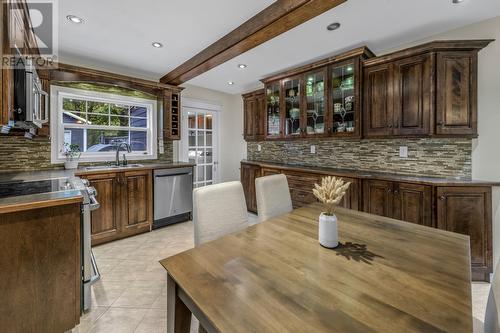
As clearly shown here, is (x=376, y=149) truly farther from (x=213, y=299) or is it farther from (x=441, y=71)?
(x=213, y=299)

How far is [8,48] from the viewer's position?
4.81 feet

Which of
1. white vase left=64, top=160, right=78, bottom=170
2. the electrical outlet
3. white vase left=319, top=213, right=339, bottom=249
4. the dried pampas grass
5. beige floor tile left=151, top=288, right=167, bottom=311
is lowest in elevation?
beige floor tile left=151, top=288, right=167, bottom=311

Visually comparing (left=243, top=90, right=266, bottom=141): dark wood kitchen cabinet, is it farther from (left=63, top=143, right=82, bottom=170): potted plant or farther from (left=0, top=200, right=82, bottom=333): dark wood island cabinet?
(left=0, top=200, right=82, bottom=333): dark wood island cabinet

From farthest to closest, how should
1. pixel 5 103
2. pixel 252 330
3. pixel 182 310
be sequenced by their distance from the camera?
pixel 5 103 → pixel 182 310 → pixel 252 330

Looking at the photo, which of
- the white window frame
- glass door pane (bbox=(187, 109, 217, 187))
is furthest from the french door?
the white window frame

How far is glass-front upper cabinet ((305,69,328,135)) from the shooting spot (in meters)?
3.39

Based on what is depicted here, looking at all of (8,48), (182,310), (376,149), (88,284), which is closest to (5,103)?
(8,48)

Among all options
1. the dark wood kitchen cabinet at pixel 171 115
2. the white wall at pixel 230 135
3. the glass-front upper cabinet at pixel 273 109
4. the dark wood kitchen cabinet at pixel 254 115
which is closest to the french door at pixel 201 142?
the white wall at pixel 230 135

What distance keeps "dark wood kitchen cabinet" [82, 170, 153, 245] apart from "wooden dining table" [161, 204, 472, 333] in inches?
95.9

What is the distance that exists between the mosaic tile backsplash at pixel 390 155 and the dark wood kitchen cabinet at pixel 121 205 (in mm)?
2567

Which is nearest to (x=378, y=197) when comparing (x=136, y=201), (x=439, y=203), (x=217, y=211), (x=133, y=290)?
(x=439, y=203)

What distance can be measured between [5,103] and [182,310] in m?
1.67

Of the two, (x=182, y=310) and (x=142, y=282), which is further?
(x=142, y=282)

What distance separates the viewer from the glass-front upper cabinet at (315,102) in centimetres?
339
